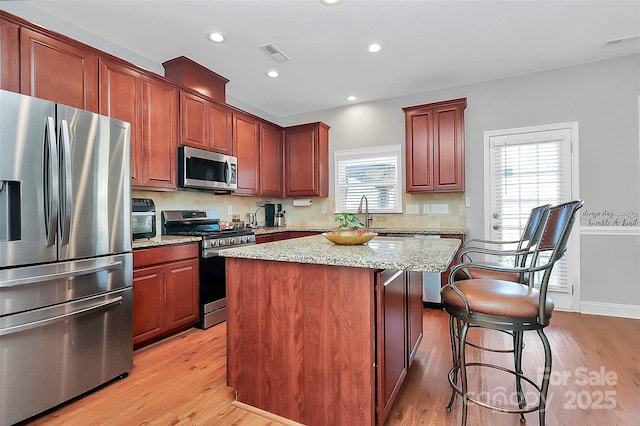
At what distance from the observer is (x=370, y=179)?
4.55 metres

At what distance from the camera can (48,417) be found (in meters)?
1.72

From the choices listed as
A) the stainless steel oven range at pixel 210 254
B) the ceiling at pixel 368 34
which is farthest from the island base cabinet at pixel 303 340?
the ceiling at pixel 368 34

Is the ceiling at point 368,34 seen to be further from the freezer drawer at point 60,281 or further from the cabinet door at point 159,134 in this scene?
the freezer drawer at point 60,281

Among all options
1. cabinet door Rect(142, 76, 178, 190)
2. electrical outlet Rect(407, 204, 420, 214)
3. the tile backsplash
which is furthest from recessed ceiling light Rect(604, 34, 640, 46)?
cabinet door Rect(142, 76, 178, 190)

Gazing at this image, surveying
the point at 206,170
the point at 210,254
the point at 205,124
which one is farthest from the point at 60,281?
the point at 205,124

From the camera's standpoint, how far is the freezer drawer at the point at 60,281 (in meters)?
1.59

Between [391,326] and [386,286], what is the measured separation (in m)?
0.25

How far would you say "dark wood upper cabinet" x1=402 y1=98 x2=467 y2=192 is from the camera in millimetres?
3764

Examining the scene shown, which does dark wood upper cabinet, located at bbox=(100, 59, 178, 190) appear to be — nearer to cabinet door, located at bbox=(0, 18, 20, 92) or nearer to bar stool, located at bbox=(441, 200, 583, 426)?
cabinet door, located at bbox=(0, 18, 20, 92)

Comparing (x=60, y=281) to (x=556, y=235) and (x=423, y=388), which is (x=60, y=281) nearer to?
(x=423, y=388)

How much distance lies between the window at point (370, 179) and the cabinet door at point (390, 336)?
266cm

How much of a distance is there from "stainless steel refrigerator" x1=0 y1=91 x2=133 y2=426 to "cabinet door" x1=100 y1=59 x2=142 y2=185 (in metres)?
0.57

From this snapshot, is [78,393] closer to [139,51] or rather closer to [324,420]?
[324,420]

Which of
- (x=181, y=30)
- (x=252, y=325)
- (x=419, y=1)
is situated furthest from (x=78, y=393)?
(x=419, y=1)
